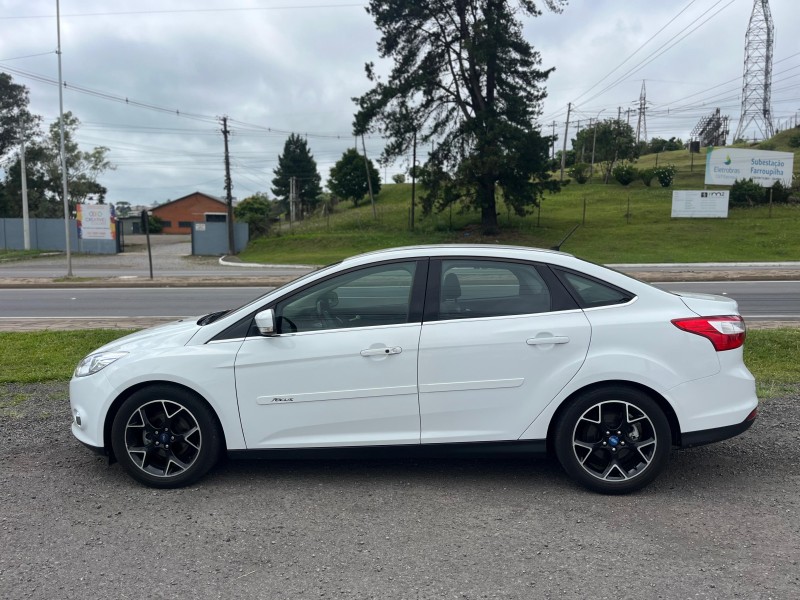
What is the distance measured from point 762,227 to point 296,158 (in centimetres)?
6308

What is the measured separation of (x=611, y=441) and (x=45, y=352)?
7335 mm

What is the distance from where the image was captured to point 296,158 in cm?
8662

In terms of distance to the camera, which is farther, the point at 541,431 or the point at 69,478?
the point at 69,478

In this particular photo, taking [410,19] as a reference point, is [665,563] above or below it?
below

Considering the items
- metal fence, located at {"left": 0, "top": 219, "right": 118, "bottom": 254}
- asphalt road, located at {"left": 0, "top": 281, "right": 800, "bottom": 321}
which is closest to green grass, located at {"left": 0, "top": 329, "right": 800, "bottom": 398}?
asphalt road, located at {"left": 0, "top": 281, "right": 800, "bottom": 321}

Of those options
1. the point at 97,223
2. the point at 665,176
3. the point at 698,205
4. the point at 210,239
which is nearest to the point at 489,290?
the point at 97,223

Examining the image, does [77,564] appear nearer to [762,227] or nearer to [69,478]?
[69,478]

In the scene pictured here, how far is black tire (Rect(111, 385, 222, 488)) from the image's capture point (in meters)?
4.20

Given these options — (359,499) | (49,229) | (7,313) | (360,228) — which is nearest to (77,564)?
(359,499)

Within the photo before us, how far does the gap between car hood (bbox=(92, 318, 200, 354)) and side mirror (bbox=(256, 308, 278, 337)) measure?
56cm

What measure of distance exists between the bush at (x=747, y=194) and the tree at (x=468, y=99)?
13.6 metres

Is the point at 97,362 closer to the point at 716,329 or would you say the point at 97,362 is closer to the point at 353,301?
the point at 353,301

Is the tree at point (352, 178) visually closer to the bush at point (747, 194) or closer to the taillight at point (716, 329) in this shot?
the bush at point (747, 194)

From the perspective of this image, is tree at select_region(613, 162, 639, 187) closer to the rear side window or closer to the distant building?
the rear side window
